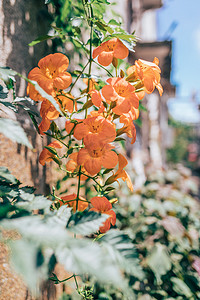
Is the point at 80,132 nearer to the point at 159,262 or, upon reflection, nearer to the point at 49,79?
the point at 49,79

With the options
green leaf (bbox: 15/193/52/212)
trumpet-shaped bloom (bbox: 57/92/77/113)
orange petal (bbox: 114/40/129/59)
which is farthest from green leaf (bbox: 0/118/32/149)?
orange petal (bbox: 114/40/129/59)

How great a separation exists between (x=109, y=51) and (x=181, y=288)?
119 centimetres

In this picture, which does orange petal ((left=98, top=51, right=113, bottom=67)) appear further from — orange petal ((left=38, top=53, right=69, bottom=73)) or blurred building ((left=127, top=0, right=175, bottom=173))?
blurred building ((left=127, top=0, right=175, bottom=173))

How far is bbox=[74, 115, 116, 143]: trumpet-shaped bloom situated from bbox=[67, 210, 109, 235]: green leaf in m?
0.19

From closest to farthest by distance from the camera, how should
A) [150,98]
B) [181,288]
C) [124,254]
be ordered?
1. [124,254]
2. [181,288]
3. [150,98]

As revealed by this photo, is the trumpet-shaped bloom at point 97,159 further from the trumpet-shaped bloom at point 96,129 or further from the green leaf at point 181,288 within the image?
the green leaf at point 181,288

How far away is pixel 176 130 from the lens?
19.4 metres

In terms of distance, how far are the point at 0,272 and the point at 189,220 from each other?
1461mm

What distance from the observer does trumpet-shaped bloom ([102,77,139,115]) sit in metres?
0.58

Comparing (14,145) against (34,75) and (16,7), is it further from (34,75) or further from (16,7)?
(16,7)

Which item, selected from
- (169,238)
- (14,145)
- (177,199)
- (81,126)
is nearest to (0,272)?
(14,145)

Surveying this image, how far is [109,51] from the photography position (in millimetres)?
660

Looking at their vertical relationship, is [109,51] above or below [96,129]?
above

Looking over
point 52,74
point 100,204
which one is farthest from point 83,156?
point 52,74
